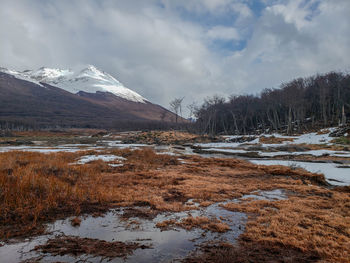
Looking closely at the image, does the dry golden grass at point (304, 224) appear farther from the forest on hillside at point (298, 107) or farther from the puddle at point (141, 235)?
the forest on hillside at point (298, 107)

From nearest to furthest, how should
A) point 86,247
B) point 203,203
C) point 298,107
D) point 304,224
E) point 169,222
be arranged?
point 86,247
point 304,224
point 169,222
point 203,203
point 298,107

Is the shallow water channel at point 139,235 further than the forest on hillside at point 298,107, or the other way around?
the forest on hillside at point 298,107

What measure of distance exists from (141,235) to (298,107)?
60.3m

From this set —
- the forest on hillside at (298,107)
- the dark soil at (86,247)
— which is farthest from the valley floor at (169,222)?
the forest on hillside at (298,107)

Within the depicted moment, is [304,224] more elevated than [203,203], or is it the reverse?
[304,224]

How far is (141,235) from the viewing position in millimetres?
5180

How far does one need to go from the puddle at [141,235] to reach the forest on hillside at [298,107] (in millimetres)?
47128

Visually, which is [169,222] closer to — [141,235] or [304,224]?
[141,235]

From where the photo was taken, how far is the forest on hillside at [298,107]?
50609mm

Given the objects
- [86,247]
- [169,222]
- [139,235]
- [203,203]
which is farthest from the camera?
[203,203]

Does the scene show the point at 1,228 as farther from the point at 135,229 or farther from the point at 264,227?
the point at 264,227

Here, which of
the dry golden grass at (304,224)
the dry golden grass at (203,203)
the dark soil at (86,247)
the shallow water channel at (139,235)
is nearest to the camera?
the shallow water channel at (139,235)

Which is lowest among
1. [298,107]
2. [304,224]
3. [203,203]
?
[203,203]

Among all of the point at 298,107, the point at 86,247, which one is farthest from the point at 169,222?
the point at 298,107
